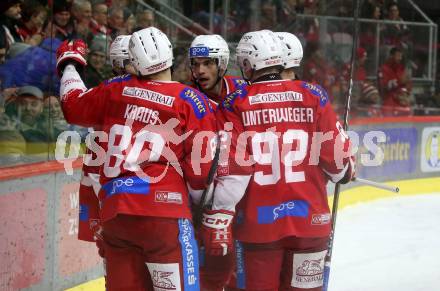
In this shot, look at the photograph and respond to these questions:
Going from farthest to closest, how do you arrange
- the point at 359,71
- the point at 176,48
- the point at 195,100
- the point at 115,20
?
1. the point at 359,71
2. the point at 176,48
3. the point at 115,20
4. the point at 195,100

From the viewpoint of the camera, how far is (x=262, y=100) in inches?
144

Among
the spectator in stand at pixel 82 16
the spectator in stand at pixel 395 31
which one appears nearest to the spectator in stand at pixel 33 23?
the spectator in stand at pixel 82 16

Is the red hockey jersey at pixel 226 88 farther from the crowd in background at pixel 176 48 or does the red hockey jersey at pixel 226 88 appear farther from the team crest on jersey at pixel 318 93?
the crowd in background at pixel 176 48

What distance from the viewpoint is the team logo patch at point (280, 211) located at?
369cm

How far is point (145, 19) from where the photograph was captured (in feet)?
23.4

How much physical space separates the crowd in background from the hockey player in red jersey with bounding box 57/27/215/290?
1.42 metres

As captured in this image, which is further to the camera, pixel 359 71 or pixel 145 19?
pixel 359 71

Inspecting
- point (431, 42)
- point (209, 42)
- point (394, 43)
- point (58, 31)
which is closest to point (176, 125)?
point (209, 42)

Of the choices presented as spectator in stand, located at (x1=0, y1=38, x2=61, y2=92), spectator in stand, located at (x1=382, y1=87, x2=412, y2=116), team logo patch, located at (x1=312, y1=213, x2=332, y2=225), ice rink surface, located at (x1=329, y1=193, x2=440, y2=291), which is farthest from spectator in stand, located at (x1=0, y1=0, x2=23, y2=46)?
spectator in stand, located at (x1=382, y1=87, x2=412, y2=116)

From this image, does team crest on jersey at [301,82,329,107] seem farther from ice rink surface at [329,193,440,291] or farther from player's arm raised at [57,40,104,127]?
ice rink surface at [329,193,440,291]

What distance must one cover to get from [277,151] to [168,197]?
589 mm

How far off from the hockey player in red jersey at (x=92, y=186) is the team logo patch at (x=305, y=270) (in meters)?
0.98

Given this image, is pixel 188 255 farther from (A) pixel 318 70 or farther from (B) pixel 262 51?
(A) pixel 318 70

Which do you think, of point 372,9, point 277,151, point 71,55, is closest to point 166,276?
point 277,151
